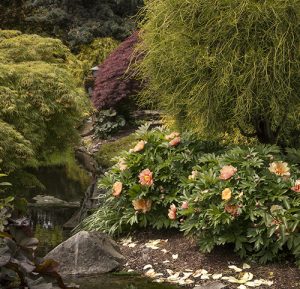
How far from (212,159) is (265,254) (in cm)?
101

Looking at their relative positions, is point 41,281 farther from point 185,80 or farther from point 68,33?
point 68,33

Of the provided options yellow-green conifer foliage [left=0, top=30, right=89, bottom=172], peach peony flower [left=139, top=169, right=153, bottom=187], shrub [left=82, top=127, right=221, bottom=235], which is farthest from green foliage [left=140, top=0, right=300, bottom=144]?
yellow-green conifer foliage [left=0, top=30, right=89, bottom=172]

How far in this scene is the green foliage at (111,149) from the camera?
10.9 metres

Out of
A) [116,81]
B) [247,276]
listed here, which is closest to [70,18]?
[116,81]

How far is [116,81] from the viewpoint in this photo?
12062mm

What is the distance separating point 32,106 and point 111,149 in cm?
370

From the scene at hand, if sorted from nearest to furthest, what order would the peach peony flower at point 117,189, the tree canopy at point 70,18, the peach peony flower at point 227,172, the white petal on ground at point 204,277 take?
the white petal on ground at point 204,277 < the peach peony flower at point 227,172 < the peach peony flower at point 117,189 < the tree canopy at point 70,18

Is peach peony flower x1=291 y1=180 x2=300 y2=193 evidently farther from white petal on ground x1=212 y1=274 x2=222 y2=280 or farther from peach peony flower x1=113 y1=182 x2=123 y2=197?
peach peony flower x1=113 y1=182 x2=123 y2=197

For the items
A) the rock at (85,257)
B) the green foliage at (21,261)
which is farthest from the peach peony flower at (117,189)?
the green foliage at (21,261)

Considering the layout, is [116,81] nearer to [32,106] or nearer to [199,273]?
[32,106]

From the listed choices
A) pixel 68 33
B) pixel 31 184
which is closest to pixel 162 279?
pixel 31 184

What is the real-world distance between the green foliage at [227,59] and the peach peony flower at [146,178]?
688 mm

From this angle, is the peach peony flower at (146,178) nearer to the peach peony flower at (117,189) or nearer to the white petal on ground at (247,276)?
the peach peony flower at (117,189)

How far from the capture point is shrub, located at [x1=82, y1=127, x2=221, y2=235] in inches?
205
